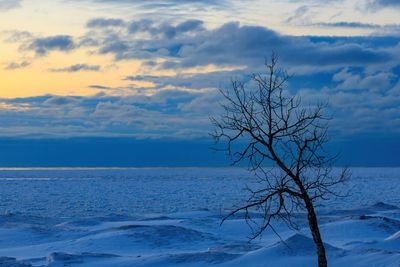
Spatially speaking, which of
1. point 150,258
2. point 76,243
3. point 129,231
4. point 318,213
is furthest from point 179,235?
point 318,213

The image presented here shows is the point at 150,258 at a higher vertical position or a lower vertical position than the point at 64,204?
Answer: lower

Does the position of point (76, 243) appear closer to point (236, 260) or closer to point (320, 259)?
point (236, 260)

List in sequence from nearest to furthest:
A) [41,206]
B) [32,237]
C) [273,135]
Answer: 1. [273,135]
2. [32,237]
3. [41,206]

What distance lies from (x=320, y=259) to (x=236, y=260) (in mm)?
8041

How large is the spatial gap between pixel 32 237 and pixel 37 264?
26.1ft

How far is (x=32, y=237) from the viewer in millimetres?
28688

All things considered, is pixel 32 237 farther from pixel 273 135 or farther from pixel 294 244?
pixel 273 135

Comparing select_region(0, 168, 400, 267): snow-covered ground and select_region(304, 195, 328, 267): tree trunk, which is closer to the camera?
select_region(304, 195, 328, 267): tree trunk

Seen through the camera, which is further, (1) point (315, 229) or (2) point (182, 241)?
(2) point (182, 241)

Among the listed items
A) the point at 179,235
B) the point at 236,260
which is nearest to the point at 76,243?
the point at 179,235

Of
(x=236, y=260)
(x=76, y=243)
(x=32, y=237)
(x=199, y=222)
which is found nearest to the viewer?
(x=236, y=260)

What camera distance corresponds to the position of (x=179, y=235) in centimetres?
2720

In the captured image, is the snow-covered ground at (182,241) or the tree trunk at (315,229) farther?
the snow-covered ground at (182,241)

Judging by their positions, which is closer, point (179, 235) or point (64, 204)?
point (179, 235)
